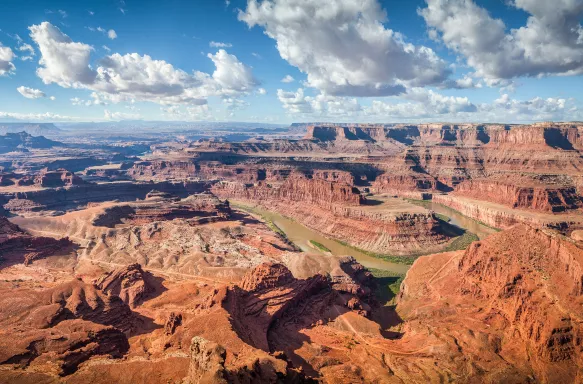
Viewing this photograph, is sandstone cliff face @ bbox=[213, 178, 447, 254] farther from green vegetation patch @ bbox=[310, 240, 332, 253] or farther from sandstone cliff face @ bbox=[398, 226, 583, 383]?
sandstone cliff face @ bbox=[398, 226, 583, 383]

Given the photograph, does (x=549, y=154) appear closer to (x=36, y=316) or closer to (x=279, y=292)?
(x=279, y=292)

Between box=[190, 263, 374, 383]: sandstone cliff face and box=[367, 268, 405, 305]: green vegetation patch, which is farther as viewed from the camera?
box=[367, 268, 405, 305]: green vegetation patch

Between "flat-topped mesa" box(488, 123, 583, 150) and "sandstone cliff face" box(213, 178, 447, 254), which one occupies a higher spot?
"flat-topped mesa" box(488, 123, 583, 150)

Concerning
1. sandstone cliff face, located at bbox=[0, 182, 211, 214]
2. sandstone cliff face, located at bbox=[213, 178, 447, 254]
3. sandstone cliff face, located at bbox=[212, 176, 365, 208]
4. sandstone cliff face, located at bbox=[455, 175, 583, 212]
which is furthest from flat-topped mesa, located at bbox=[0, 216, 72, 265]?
sandstone cliff face, located at bbox=[455, 175, 583, 212]

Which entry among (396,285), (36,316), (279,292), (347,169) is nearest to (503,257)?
(396,285)

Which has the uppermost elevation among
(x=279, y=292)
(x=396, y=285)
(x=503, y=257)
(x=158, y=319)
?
(x=503, y=257)

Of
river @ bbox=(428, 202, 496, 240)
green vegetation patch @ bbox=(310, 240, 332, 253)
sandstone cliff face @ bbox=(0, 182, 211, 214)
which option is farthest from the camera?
sandstone cliff face @ bbox=(0, 182, 211, 214)
